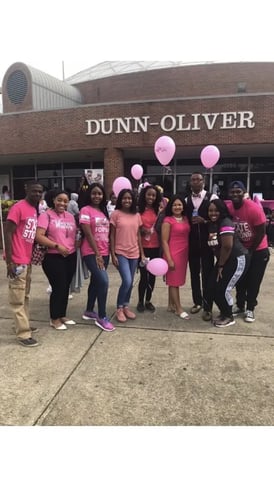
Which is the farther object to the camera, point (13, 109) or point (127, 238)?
point (13, 109)

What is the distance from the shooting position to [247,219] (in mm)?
4113

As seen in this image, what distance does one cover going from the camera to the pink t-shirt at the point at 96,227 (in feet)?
12.8

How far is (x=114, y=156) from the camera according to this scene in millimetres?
15750

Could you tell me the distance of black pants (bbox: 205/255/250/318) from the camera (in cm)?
398

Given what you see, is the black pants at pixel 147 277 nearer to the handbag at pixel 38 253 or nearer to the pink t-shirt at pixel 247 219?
the pink t-shirt at pixel 247 219

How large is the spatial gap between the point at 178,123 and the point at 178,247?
38.1 ft

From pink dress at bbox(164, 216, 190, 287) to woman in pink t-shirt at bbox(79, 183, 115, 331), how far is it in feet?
2.56

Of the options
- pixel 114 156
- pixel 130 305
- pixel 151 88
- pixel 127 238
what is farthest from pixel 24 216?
pixel 151 88

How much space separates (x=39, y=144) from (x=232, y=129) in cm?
851

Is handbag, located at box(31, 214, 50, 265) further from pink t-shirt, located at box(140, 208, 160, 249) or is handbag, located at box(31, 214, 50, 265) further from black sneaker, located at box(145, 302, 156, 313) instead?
black sneaker, located at box(145, 302, 156, 313)

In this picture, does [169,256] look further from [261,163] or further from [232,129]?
[261,163]

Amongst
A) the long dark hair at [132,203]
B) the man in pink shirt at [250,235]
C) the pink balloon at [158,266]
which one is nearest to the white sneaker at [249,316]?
the man in pink shirt at [250,235]

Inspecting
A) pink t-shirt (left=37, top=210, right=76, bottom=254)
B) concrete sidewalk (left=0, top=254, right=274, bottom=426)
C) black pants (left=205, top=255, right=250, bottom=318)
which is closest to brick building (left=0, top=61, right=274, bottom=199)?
black pants (left=205, top=255, right=250, bottom=318)

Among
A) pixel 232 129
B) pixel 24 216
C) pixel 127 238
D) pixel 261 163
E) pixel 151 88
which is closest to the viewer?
pixel 24 216
